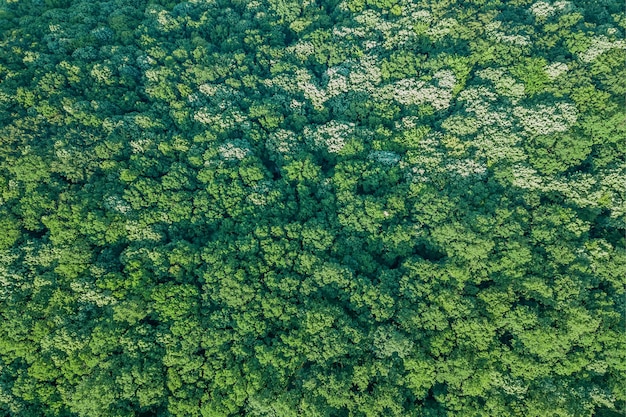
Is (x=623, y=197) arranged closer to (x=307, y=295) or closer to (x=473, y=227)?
(x=473, y=227)

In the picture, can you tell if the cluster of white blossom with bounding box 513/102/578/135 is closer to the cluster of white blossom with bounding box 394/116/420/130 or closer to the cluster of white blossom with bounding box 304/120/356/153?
the cluster of white blossom with bounding box 394/116/420/130

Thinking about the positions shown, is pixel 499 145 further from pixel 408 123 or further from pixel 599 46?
pixel 599 46

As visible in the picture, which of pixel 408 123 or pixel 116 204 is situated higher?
pixel 408 123

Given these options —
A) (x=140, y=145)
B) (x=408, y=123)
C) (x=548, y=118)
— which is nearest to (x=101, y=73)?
(x=140, y=145)

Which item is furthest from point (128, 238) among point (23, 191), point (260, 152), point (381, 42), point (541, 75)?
point (541, 75)

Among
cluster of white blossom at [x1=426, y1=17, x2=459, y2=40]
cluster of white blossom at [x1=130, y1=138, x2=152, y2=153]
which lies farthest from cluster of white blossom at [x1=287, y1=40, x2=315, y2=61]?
cluster of white blossom at [x1=130, y1=138, x2=152, y2=153]
